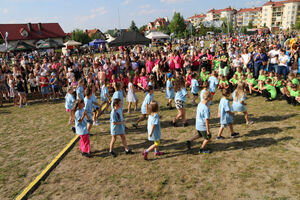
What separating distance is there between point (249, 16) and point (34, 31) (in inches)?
5568

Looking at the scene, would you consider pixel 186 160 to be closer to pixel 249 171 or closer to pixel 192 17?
pixel 249 171

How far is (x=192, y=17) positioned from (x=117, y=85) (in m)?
173

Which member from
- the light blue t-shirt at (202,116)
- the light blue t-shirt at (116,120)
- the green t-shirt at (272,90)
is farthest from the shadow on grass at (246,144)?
the green t-shirt at (272,90)

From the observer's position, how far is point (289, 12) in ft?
386

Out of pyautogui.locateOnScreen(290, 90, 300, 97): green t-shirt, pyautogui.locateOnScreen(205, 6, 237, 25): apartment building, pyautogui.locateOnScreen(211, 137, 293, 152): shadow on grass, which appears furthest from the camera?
pyautogui.locateOnScreen(205, 6, 237, 25): apartment building

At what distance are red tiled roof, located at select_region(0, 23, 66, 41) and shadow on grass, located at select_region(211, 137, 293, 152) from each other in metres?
62.3

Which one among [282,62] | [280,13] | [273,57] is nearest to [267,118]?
[282,62]

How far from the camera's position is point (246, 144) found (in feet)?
20.3

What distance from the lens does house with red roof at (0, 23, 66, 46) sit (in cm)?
5428

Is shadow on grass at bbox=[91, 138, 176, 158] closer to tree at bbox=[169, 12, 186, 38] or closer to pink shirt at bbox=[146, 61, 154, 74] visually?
pink shirt at bbox=[146, 61, 154, 74]

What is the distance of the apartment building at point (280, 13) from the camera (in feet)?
383

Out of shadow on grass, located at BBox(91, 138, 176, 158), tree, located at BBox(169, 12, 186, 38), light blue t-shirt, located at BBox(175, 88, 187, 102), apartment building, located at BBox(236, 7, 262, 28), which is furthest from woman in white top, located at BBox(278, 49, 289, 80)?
apartment building, located at BBox(236, 7, 262, 28)

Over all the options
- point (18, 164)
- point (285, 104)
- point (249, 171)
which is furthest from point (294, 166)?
point (18, 164)

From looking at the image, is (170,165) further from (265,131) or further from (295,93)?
(295,93)
